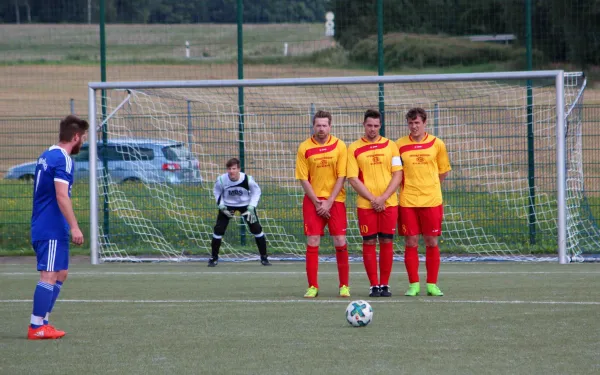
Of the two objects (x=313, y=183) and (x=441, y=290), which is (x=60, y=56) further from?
(x=441, y=290)

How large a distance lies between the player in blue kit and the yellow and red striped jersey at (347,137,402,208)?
122 inches

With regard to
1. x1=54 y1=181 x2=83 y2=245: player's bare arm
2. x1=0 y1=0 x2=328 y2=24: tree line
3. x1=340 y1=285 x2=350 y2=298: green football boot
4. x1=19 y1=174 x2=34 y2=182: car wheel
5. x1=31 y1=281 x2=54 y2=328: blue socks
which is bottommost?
x1=340 y1=285 x2=350 y2=298: green football boot

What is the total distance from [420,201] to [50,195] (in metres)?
3.84

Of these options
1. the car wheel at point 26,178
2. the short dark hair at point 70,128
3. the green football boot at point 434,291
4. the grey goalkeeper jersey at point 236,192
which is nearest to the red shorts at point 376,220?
the green football boot at point 434,291

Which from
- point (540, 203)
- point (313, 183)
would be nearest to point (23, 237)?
point (313, 183)

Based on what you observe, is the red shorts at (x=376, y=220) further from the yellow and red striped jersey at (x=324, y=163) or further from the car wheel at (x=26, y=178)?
the car wheel at (x=26, y=178)

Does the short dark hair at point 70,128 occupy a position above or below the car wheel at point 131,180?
above

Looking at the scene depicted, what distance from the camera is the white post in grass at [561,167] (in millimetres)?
11969

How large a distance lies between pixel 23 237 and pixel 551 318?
1009 centimetres

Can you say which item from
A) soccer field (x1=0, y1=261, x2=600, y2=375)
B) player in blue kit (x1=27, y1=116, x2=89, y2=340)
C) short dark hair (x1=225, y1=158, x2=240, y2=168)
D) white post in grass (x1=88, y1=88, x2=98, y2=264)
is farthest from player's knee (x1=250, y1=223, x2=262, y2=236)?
player in blue kit (x1=27, y1=116, x2=89, y2=340)

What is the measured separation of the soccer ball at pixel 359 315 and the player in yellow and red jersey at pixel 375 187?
180 cm

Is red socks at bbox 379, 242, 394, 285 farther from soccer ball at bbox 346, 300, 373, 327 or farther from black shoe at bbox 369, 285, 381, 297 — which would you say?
soccer ball at bbox 346, 300, 373, 327

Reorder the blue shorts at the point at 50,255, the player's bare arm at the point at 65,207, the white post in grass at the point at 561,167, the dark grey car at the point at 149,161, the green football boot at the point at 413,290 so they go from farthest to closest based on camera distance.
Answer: the dark grey car at the point at 149,161 < the white post in grass at the point at 561,167 < the green football boot at the point at 413,290 < the blue shorts at the point at 50,255 < the player's bare arm at the point at 65,207

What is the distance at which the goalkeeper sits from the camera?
A: 1281 cm
